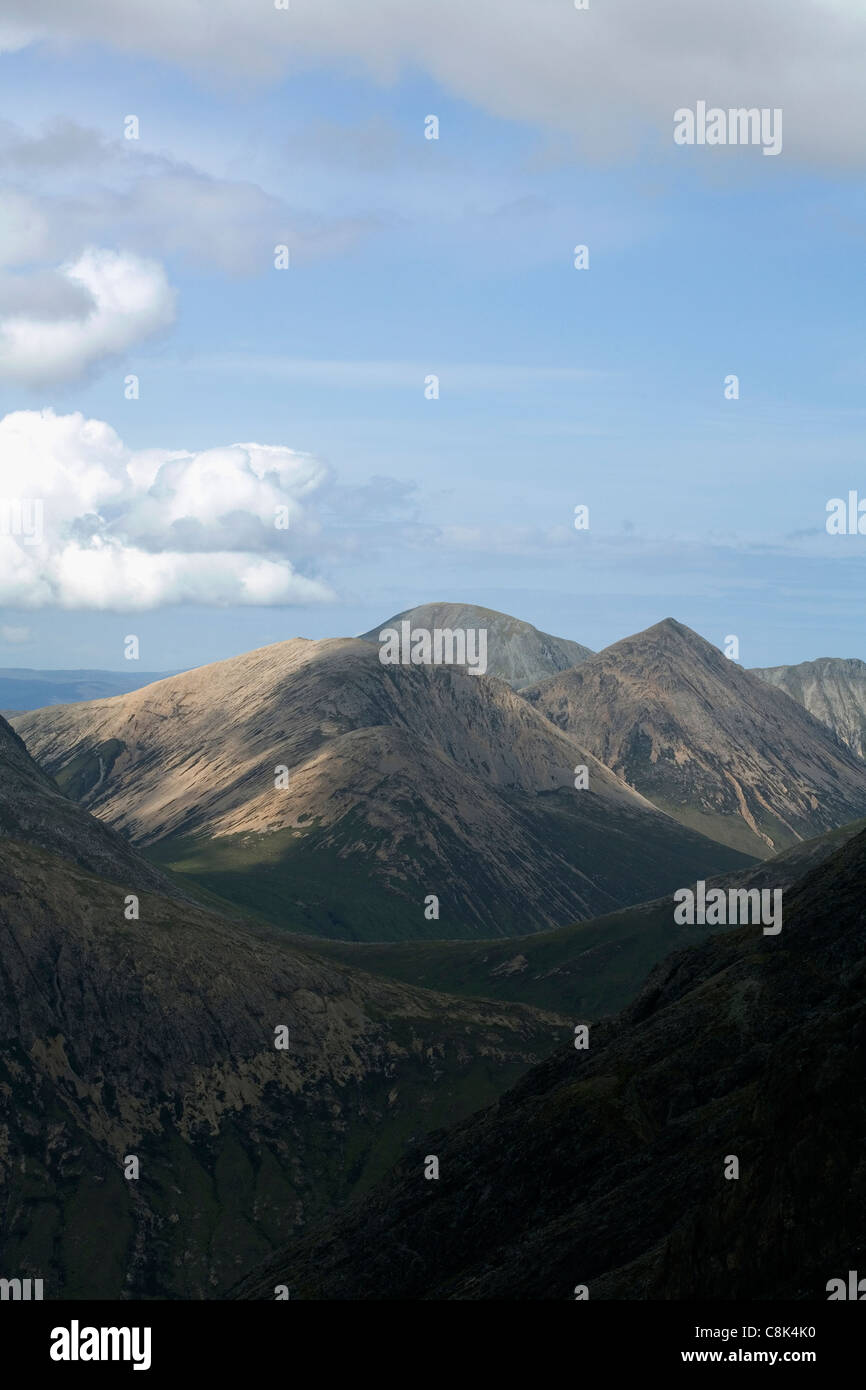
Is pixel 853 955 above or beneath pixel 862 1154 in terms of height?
above

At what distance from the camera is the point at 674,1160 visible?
111250 mm

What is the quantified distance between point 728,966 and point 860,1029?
53090 millimetres

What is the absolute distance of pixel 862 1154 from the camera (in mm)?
82750

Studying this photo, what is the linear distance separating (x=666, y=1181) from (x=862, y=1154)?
28.6 meters

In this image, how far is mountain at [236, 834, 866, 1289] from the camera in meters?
82.9

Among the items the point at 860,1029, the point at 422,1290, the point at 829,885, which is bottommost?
the point at 422,1290

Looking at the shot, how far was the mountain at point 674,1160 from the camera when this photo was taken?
82.9 m

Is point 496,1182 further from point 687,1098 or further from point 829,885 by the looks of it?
point 829,885
